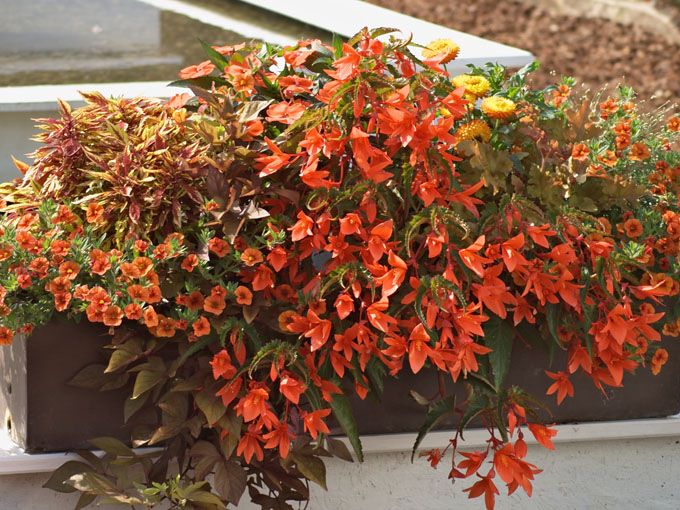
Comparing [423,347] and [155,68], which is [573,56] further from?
[423,347]

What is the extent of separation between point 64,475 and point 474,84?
3.33 feet

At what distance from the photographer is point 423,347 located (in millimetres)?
1414

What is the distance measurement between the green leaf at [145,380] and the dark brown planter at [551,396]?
1.24 ft

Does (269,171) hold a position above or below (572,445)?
above

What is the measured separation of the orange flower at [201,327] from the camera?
1.45 m

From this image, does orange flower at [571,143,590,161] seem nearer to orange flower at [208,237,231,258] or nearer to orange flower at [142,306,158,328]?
orange flower at [208,237,231,258]

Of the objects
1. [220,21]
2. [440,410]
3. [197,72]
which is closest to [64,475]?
[440,410]

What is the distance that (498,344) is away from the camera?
1.56 metres

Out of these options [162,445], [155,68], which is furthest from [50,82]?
[162,445]

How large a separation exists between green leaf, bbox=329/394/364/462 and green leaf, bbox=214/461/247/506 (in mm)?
187

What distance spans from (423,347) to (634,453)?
0.64 metres

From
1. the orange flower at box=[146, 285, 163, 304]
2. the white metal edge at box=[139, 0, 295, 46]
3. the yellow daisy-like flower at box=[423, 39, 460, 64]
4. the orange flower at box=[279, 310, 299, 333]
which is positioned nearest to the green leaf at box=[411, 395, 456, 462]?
the orange flower at box=[279, 310, 299, 333]

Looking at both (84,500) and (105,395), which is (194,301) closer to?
(105,395)

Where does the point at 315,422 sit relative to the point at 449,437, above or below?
above
